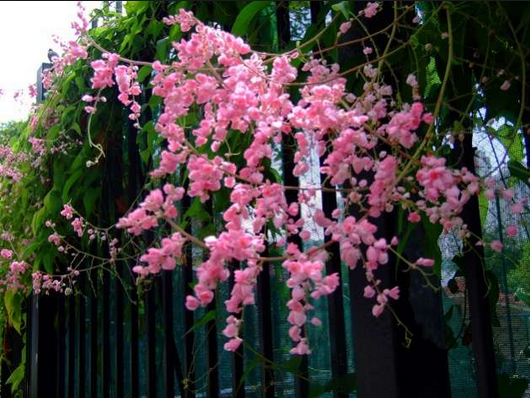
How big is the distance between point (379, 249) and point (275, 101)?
0.69 ft

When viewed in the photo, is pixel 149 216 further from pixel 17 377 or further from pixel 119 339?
pixel 17 377

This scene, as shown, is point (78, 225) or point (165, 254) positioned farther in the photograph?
point (78, 225)

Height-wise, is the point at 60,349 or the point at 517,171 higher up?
the point at 517,171

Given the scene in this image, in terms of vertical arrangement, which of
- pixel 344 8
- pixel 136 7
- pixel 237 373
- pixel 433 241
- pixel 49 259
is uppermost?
pixel 136 7

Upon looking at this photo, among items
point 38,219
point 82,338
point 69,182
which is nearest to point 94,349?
point 82,338

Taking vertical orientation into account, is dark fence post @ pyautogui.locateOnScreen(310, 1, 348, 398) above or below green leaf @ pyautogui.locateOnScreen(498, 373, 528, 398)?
above

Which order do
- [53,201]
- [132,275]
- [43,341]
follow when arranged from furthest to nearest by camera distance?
[43,341], [53,201], [132,275]

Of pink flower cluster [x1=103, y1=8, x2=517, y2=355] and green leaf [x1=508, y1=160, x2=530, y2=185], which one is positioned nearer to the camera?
pink flower cluster [x1=103, y1=8, x2=517, y2=355]

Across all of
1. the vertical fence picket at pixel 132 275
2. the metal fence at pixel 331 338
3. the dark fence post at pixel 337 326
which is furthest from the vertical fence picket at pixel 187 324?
the dark fence post at pixel 337 326

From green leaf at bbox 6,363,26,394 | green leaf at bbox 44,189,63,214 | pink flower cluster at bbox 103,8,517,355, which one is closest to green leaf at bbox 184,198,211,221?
pink flower cluster at bbox 103,8,517,355

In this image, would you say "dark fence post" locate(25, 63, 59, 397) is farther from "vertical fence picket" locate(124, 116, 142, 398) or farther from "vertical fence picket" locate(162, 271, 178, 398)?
"vertical fence picket" locate(162, 271, 178, 398)

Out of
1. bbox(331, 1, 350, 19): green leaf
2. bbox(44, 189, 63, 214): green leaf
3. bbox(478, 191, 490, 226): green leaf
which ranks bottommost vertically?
bbox(478, 191, 490, 226): green leaf

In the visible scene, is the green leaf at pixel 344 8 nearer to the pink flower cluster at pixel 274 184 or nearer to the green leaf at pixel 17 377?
the pink flower cluster at pixel 274 184

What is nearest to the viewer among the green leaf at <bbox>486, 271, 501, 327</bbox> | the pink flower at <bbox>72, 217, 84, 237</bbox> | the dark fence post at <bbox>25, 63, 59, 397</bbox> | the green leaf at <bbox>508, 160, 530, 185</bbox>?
the green leaf at <bbox>508, 160, 530, 185</bbox>
